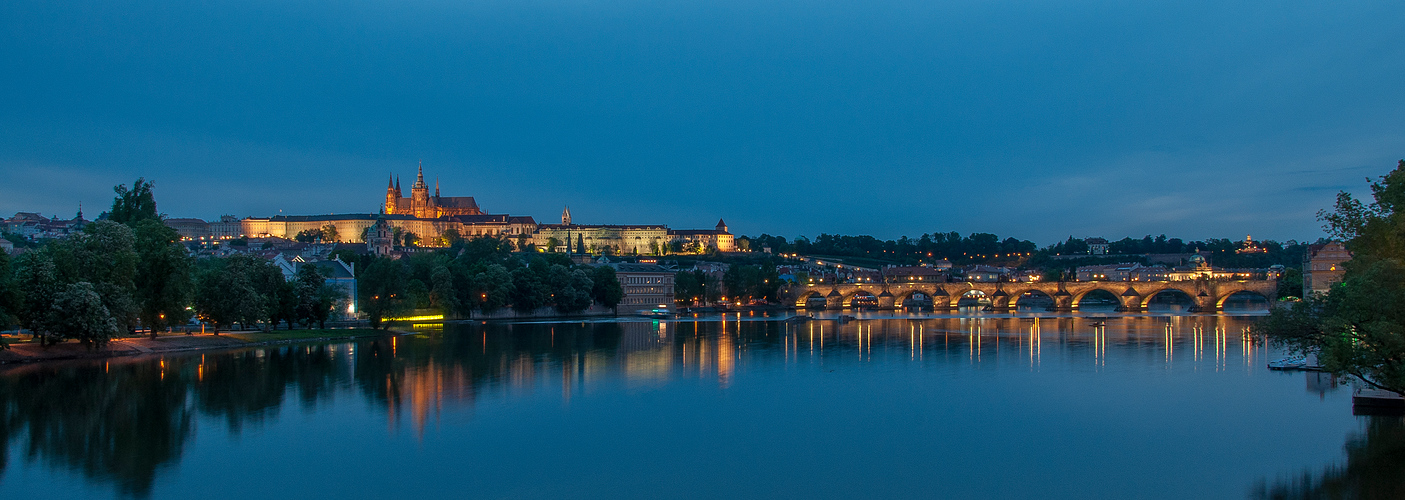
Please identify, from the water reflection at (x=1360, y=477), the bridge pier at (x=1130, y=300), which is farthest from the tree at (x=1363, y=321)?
the bridge pier at (x=1130, y=300)

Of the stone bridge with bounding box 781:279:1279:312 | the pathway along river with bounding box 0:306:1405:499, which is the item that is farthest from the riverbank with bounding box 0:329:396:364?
the stone bridge with bounding box 781:279:1279:312

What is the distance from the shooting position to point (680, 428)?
18594mm

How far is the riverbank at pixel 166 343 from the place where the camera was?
29328 millimetres

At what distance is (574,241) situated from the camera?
158500mm

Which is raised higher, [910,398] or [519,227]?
[519,227]

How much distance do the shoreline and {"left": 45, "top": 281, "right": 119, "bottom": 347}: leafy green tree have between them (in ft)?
2.60

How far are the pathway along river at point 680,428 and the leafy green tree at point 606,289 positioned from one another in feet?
124

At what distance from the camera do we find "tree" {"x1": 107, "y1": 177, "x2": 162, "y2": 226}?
3909 centimetres

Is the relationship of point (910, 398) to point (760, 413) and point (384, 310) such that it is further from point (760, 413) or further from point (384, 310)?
point (384, 310)

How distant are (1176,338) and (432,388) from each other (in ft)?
103

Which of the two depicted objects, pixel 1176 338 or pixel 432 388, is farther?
pixel 1176 338

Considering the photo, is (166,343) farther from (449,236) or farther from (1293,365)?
(449,236)

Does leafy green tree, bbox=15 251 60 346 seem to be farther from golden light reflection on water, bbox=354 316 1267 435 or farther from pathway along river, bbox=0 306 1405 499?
golden light reflection on water, bbox=354 316 1267 435

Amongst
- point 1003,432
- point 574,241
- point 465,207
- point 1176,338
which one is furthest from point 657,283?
point 465,207
